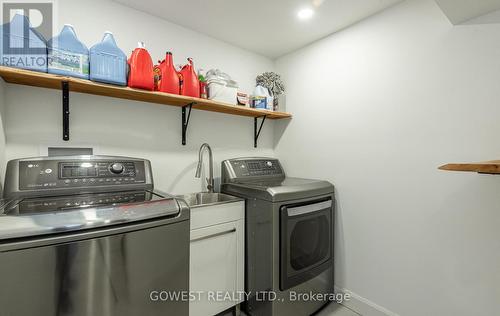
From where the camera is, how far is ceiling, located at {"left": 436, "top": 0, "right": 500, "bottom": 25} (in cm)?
114

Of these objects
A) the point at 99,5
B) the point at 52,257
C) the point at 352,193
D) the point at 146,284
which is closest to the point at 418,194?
the point at 352,193

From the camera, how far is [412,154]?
151 cm

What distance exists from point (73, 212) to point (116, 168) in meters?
0.55

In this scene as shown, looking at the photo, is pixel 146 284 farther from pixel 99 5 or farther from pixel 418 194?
pixel 99 5

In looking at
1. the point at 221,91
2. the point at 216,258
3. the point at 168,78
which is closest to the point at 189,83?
the point at 168,78

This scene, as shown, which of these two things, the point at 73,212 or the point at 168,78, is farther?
the point at 168,78

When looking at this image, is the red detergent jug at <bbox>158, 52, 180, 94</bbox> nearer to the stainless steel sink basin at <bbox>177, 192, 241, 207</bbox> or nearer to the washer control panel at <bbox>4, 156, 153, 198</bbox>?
the washer control panel at <bbox>4, 156, 153, 198</bbox>

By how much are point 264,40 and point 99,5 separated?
1317 millimetres

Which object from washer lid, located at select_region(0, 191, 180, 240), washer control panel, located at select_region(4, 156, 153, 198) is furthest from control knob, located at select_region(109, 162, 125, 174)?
washer lid, located at select_region(0, 191, 180, 240)

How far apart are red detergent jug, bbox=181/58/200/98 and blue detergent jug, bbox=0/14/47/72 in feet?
2.53

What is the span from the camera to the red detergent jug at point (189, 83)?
1.65 meters

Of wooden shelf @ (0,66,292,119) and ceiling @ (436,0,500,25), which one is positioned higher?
ceiling @ (436,0,500,25)

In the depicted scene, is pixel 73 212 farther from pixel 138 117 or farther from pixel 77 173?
pixel 138 117

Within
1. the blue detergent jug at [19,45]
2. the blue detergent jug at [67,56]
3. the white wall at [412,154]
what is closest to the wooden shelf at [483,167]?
the white wall at [412,154]
